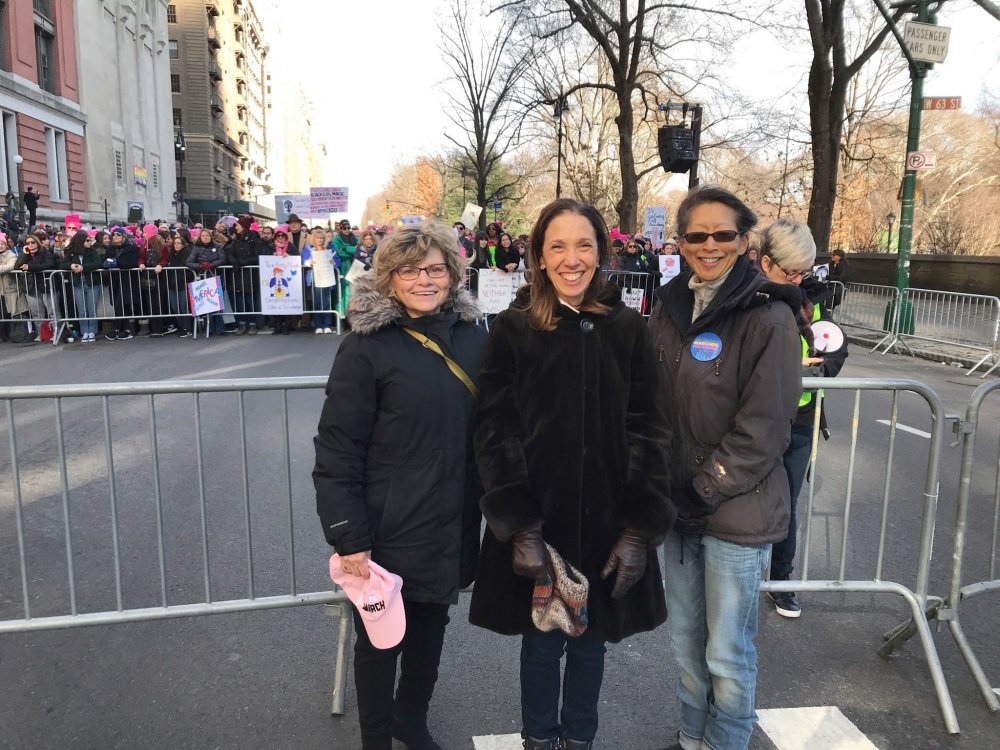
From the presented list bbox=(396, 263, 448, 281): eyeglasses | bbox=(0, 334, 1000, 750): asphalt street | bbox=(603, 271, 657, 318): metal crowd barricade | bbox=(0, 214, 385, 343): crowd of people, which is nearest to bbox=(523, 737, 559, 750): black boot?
bbox=(0, 334, 1000, 750): asphalt street

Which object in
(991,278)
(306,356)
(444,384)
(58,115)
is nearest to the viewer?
(444,384)

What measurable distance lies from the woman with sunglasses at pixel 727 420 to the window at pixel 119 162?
47189mm

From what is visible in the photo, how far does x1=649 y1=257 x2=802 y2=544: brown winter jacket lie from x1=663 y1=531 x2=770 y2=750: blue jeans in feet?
0.39

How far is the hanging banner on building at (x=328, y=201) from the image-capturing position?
21172 millimetres

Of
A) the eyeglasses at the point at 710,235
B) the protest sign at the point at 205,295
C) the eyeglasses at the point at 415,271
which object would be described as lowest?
the protest sign at the point at 205,295

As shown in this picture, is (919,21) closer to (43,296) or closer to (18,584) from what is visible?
(18,584)

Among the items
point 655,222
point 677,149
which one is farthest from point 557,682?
point 655,222

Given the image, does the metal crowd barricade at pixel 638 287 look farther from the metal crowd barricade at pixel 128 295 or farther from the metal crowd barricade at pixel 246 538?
the metal crowd barricade at pixel 246 538

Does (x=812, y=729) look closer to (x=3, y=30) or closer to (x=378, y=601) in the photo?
(x=378, y=601)

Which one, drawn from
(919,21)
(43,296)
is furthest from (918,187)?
(43,296)

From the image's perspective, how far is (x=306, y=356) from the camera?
11.8 meters

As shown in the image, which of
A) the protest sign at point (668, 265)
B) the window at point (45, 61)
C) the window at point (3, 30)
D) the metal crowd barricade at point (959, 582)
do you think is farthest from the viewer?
the window at point (45, 61)

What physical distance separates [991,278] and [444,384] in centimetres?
2459

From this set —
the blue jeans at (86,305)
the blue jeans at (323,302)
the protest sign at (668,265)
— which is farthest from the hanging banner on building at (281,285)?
the protest sign at (668,265)
